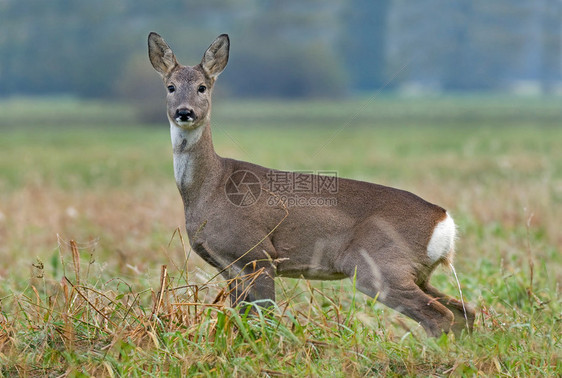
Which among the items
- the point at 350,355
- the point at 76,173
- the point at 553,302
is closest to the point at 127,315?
the point at 350,355

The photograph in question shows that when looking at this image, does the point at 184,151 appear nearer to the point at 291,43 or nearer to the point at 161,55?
the point at 161,55

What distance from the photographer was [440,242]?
542 cm

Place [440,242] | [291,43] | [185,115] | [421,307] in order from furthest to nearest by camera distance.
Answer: [291,43] < [185,115] < [440,242] < [421,307]

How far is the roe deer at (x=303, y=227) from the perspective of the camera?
532 cm

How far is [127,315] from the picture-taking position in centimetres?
491

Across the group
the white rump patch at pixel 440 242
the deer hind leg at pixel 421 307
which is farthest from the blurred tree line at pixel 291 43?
the deer hind leg at pixel 421 307

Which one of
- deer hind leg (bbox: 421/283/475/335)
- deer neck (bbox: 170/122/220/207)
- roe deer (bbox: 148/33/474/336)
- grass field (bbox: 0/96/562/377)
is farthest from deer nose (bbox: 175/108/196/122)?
deer hind leg (bbox: 421/283/475/335)

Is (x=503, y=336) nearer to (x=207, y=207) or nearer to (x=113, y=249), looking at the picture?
(x=207, y=207)

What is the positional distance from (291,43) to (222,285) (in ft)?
169

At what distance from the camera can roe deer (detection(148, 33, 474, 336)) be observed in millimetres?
5320

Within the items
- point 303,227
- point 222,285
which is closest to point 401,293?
point 303,227

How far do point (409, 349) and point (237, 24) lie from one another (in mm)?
60063

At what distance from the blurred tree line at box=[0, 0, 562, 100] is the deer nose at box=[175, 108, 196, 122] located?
3541cm

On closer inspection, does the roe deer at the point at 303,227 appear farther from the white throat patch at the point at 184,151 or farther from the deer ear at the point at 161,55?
the deer ear at the point at 161,55
